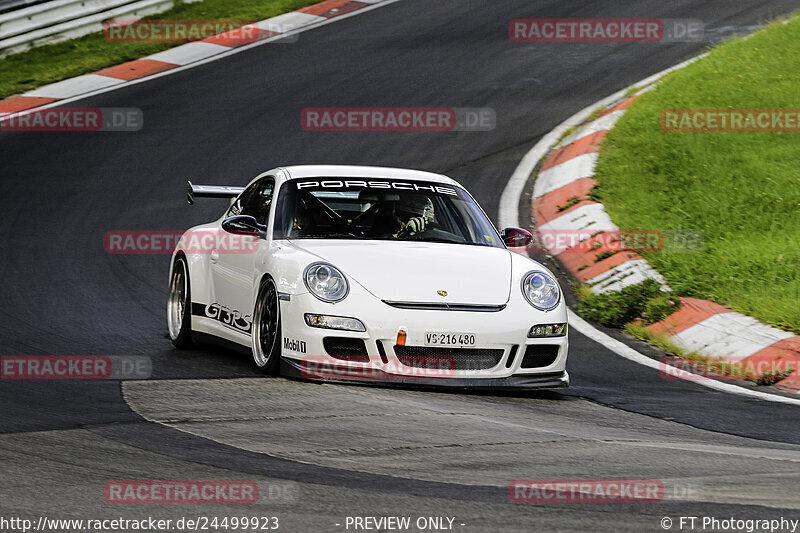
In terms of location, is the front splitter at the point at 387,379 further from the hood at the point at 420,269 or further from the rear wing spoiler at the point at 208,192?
the rear wing spoiler at the point at 208,192

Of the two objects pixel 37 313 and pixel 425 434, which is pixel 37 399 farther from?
pixel 37 313

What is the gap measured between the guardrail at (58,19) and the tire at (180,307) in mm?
9495

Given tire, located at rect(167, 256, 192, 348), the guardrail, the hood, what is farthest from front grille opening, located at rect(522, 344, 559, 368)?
the guardrail

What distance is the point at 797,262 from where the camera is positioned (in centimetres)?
923

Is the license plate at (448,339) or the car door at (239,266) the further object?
the car door at (239,266)

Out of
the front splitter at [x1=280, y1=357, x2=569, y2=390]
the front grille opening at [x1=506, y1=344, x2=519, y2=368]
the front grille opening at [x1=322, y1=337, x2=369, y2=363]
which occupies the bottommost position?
the front splitter at [x1=280, y1=357, x2=569, y2=390]

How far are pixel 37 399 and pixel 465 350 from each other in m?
2.19

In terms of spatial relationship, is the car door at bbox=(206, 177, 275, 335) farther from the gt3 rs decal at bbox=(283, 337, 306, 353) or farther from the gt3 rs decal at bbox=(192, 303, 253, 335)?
the gt3 rs decal at bbox=(283, 337, 306, 353)

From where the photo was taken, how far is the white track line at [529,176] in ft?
24.4

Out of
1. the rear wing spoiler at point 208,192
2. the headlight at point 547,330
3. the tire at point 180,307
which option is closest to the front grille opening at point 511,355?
the headlight at point 547,330

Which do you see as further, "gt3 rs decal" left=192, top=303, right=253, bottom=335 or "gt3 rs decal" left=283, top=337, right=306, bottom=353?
"gt3 rs decal" left=192, top=303, right=253, bottom=335

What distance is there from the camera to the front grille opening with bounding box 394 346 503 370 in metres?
6.59

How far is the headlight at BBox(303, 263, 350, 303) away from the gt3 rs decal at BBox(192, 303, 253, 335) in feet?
2.40

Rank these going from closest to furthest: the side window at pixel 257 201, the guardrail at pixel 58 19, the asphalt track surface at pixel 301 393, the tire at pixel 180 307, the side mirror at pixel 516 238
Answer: the asphalt track surface at pixel 301 393 → the side mirror at pixel 516 238 → the side window at pixel 257 201 → the tire at pixel 180 307 → the guardrail at pixel 58 19
